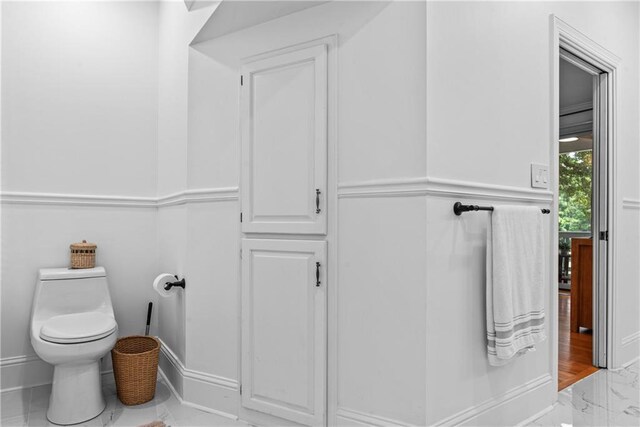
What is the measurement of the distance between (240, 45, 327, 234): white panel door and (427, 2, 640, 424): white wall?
0.48 m

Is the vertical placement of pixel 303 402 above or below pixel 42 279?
below

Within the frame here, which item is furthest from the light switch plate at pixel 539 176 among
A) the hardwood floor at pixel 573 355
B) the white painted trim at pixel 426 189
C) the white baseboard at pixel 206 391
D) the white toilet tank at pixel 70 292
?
the white toilet tank at pixel 70 292

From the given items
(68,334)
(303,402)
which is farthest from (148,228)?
(303,402)

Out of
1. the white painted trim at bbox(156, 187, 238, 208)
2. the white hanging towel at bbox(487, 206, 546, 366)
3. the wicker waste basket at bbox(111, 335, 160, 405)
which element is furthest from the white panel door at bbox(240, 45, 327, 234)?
the wicker waste basket at bbox(111, 335, 160, 405)

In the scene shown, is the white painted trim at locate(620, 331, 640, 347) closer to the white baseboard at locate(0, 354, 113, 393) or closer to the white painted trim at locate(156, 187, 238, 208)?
the white painted trim at locate(156, 187, 238, 208)

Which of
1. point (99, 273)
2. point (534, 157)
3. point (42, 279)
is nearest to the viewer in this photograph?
point (534, 157)

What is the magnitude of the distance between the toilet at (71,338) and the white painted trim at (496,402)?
5.21ft

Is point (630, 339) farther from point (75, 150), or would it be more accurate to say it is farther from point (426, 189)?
point (75, 150)

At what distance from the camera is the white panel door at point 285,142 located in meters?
1.77

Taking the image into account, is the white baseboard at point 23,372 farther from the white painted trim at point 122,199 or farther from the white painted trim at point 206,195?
the white painted trim at point 206,195

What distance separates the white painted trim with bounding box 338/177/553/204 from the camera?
5.09ft

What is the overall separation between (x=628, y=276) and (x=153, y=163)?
3.30m

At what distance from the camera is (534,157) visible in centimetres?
203

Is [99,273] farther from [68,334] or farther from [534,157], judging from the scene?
[534,157]
